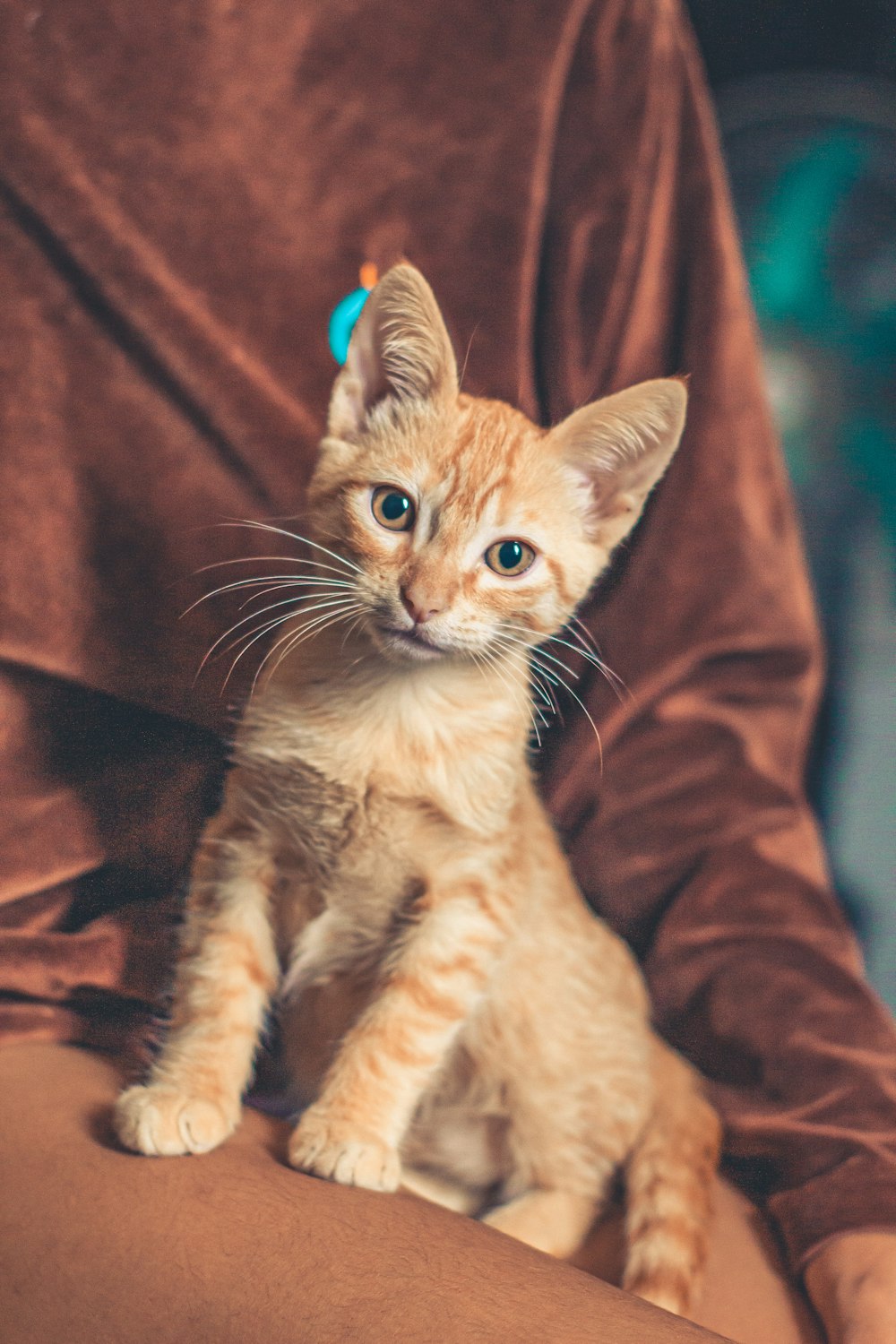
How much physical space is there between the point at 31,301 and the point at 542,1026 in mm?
805

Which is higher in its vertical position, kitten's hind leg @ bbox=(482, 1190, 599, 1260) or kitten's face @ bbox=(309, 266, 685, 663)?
kitten's face @ bbox=(309, 266, 685, 663)

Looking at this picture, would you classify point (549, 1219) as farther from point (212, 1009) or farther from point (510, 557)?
point (510, 557)

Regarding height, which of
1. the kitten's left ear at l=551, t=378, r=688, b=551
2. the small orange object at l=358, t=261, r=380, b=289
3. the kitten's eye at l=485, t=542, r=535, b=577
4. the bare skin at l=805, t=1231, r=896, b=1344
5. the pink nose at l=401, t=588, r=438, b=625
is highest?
the small orange object at l=358, t=261, r=380, b=289

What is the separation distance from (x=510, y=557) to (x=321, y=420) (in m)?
0.30

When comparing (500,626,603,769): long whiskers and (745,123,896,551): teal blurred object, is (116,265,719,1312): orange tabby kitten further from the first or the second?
(745,123,896,551): teal blurred object

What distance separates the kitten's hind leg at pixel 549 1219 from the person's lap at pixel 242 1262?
159 mm

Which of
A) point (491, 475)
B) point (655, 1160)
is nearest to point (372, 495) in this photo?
point (491, 475)

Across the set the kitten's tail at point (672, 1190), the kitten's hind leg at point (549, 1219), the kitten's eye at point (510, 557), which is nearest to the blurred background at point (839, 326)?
the kitten's tail at point (672, 1190)

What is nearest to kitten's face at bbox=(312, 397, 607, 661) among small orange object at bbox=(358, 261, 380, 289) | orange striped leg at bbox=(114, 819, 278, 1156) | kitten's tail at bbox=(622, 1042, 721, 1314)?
small orange object at bbox=(358, 261, 380, 289)

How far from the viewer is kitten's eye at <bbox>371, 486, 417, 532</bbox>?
0.86 m

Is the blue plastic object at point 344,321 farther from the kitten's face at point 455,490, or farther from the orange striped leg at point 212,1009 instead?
the orange striped leg at point 212,1009

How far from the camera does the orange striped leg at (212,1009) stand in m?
0.77

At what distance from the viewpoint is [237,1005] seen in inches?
35.0

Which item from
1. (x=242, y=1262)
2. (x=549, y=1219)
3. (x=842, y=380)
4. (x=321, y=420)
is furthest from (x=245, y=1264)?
(x=842, y=380)
